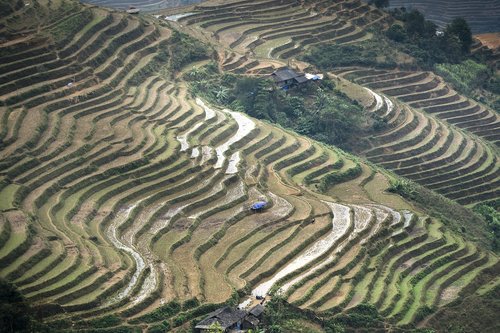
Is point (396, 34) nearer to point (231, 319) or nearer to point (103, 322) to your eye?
point (231, 319)

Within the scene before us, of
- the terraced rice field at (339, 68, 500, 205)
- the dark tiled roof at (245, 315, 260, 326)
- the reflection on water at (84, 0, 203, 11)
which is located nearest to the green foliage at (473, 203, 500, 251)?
the terraced rice field at (339, 68, 500, 205)

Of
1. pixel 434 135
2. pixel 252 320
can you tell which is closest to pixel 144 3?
pixel 434 135

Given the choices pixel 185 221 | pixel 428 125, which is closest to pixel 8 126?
pixel 185 221

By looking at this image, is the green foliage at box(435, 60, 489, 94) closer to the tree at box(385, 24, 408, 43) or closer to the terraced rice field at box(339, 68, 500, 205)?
the terraced rice field at box(339, 68, 500, 205)

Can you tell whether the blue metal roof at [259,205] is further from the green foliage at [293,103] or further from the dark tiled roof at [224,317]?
the green foliage at [293,103]

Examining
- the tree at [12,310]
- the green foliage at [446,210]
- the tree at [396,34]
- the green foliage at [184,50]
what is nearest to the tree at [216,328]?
the tree at [12,310]

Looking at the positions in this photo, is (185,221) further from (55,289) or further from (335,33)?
(335,33)
